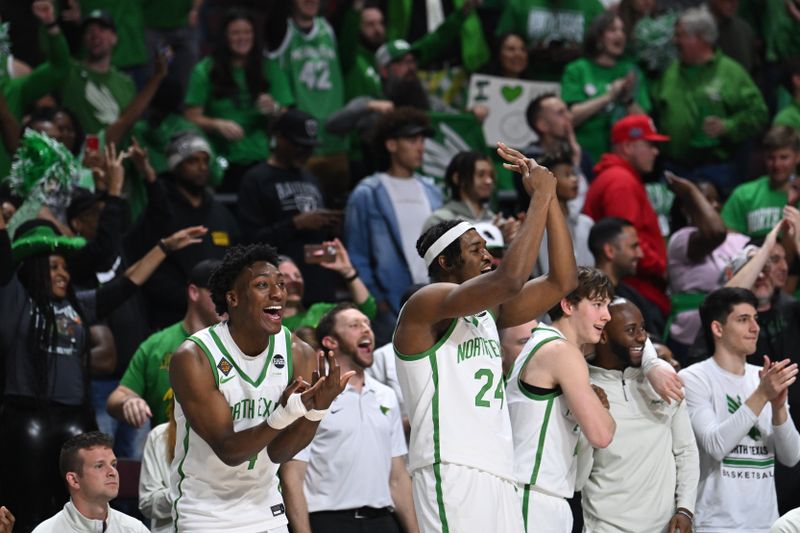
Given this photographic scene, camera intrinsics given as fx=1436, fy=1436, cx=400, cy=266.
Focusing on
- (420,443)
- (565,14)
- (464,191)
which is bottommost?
(420,443)

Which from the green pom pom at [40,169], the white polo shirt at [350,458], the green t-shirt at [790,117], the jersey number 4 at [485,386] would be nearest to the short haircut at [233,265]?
the jersey number 4 at [485,386]

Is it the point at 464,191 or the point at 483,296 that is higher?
the point at 464,191

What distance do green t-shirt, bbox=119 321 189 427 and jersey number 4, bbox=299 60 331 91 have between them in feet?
15.5

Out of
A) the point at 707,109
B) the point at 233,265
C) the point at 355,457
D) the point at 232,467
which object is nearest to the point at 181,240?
the point at 355,457

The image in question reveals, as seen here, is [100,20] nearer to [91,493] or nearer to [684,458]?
[91,493]

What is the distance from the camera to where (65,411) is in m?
7.83

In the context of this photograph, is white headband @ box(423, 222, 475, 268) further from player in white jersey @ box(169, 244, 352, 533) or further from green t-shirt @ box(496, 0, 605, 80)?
green t-shirt @ box(496, 0, 605, 80)

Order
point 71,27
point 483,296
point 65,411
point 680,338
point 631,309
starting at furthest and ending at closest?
1. point 71,27
2. point 680,338
3. point 65,411
4. point 631,309
5. point 483,296

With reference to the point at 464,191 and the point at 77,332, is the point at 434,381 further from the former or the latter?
the point at 464,191

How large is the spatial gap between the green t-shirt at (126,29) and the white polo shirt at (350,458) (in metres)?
5.56

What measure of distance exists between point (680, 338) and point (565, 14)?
4.49 m

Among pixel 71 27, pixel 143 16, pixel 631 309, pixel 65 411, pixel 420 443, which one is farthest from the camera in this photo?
pixel 143 16

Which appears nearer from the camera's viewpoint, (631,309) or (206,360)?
(206,360)

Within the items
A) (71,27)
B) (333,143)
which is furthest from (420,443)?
(71,27)
